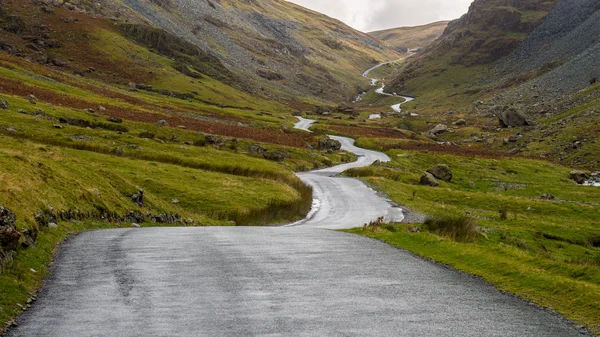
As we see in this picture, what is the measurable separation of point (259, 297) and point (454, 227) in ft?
68.0

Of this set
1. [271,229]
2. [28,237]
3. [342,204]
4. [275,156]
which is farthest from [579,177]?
[28,237]

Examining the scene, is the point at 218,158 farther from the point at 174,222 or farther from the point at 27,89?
the point at 27,89

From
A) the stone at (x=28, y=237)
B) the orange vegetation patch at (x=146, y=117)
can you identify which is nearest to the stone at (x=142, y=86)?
the orange vegetation patch at (x=146, y=117)

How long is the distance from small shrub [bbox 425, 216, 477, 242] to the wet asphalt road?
34.0ft

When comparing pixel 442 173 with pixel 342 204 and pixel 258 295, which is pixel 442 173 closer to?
pixel 342 204

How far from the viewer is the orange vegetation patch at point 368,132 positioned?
418ft

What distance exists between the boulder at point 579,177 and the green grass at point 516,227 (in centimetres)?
135

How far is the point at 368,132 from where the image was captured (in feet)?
433

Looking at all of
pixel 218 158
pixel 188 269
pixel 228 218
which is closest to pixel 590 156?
pixel 218 158

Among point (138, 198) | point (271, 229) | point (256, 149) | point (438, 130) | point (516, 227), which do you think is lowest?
point (271, 229)

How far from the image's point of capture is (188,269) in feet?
52.6

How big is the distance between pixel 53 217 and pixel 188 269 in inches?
358

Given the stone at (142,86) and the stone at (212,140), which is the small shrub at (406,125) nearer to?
the stone at (142,86)

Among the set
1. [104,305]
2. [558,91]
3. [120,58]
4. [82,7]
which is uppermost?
[82,7]
